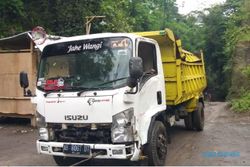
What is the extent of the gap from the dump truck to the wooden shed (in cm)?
489

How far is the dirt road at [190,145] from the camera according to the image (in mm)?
7414

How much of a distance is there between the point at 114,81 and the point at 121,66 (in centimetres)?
27

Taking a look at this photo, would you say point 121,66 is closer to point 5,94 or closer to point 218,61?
point 5,94

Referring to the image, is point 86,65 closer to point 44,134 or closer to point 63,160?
point 44,134

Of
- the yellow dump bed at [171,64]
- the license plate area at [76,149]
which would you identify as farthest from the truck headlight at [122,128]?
the yellow dump bed at [171,64]

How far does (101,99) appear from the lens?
226 inches

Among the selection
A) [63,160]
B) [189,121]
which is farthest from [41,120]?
[189,121]

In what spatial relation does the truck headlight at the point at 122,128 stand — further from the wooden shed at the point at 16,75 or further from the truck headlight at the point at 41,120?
the wooden shed at the point at 16,75

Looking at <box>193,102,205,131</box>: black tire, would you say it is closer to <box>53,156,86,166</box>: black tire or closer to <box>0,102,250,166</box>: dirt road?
<box>0,102,250,166</box>: dirt road

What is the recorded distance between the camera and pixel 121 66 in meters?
5.97

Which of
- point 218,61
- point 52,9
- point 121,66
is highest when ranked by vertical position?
point 52,9

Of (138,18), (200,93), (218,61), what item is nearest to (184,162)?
(200,93)

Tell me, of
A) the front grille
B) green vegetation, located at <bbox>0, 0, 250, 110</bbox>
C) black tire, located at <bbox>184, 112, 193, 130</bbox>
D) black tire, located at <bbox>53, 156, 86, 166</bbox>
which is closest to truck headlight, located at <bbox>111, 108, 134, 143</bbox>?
the front grille

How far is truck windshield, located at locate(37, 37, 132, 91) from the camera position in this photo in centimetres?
596
